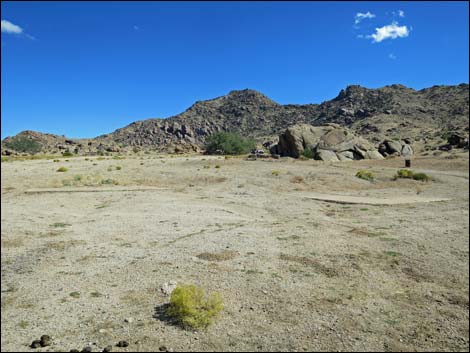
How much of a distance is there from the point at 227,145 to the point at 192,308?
64.8 m

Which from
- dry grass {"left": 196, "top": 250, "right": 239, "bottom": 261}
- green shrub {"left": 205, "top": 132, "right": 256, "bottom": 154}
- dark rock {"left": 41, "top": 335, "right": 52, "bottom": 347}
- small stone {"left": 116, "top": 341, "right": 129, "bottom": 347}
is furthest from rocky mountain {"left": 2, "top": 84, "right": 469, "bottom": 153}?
small stone {"left": 116, "top": 341, "right": 129, "bottom": 347}

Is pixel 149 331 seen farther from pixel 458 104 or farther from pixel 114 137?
pixel 114 137

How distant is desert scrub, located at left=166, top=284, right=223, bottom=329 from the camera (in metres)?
6.54

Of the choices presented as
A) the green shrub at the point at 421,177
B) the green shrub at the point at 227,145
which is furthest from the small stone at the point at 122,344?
the green shrub at the point at 227,145

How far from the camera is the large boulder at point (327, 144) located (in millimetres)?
50562

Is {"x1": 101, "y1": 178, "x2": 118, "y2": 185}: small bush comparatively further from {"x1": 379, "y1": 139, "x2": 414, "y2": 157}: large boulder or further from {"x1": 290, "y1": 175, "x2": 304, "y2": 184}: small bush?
{"x1": 379, "y1": 139, "x2": 414, "y2": 157}: large boulder

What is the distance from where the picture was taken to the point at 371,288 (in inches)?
330

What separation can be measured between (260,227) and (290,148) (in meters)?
43.7

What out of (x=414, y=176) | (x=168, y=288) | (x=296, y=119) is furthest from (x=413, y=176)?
(x=296, y=119)

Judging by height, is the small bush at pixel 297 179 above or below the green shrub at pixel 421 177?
above

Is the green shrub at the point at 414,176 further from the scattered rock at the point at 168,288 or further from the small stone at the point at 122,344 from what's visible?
the small stone at the point at 122,344

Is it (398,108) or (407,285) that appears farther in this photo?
(398,108)

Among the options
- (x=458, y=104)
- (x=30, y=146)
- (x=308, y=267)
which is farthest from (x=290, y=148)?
(x=458, y=104)

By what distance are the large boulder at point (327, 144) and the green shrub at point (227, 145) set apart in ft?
43.9
